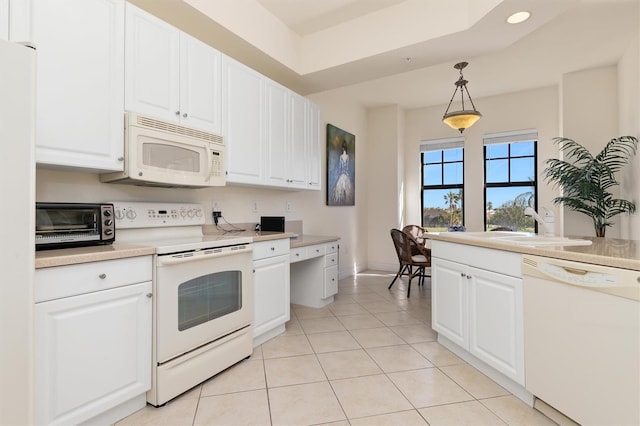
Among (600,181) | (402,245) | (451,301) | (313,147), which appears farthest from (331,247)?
(600,181)

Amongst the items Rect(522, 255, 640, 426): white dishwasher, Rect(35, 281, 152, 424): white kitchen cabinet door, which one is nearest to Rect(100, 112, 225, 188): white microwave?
Rect(35, 281, 152, 424): white kitchen cabinet door

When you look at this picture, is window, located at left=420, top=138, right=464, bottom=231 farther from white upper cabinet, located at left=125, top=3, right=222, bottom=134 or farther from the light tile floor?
white upper cabinet, located at left=125, top=3, right=222, bottom=134

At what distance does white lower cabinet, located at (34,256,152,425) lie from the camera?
136 cm

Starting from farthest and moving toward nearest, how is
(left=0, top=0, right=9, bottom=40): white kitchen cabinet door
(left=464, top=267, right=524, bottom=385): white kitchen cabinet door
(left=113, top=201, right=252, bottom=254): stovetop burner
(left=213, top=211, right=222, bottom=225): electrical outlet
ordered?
(left=213, top=211, right=222, bottom=225): electrical outlet
(left=113, top=201, right=252, bottom=254): stovetop burner
(left=464, top=267, right=524, bottom=385): white kitchen cabinet door
(left=0, top=0, right=9, bottom=40): white kitchen cabinet door

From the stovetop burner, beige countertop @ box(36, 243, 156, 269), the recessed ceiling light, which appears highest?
the recessed ceiling light

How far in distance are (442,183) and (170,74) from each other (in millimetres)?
4782

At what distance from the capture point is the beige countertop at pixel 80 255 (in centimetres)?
135

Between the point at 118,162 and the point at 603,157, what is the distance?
467 centimetres

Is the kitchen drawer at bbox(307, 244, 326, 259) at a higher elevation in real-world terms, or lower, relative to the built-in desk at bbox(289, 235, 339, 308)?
higher

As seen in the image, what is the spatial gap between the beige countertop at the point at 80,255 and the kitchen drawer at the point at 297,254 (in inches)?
57.7

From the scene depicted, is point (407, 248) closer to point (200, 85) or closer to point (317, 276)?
point (317, 276)

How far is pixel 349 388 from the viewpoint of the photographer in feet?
6.45

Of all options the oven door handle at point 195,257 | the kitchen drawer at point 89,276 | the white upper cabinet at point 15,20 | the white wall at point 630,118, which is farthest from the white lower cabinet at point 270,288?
the white wall at point 630,118

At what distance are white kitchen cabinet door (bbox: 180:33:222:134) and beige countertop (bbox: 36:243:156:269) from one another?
101 centimetres
